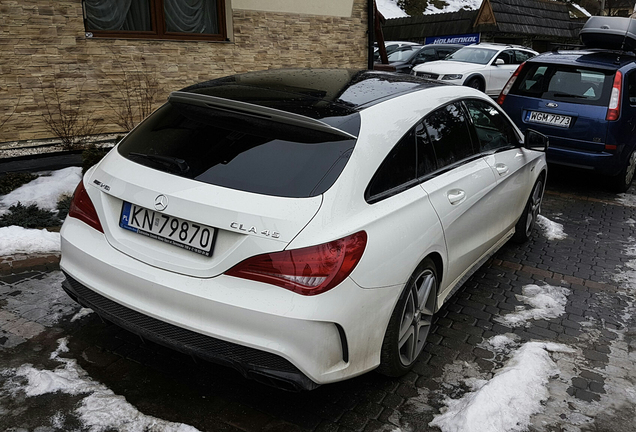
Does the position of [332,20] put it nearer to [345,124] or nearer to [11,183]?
[11,183]

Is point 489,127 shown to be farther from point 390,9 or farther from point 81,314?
point 390,9

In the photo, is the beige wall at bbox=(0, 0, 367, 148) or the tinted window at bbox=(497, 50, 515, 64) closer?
the beige wall at bbox=(0, 0, 367, 148)

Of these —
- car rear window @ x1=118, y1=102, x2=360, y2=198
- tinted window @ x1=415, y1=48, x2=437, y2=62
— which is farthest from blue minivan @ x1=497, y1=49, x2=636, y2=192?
tinted window @ x1=415, y1=48, x2=437, y2=62

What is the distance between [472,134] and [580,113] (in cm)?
407

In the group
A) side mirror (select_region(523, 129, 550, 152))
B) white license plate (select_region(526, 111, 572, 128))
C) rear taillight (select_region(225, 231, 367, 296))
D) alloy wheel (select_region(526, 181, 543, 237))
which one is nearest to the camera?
rear taillight (select_region(225, 231, 367, 296))

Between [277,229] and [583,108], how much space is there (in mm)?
6381

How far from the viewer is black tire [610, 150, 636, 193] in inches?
316

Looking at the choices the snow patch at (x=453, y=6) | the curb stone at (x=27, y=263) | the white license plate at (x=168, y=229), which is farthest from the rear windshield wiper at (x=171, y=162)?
the snow patch at (x=453, y=6)

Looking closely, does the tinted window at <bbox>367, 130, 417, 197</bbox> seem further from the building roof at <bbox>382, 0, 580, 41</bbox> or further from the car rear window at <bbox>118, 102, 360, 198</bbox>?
the building roof at <bbox>382, 0, 580, 41</bbox>

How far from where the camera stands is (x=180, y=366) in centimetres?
336

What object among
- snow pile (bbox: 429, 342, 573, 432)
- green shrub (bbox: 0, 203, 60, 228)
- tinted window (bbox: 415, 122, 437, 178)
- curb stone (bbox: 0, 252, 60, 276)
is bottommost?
snow pile (bbox: 429, 342, 573, 432)

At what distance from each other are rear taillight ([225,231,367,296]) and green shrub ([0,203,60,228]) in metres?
3.67

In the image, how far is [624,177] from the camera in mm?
8094

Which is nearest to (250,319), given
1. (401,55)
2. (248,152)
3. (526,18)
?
(248,152)
